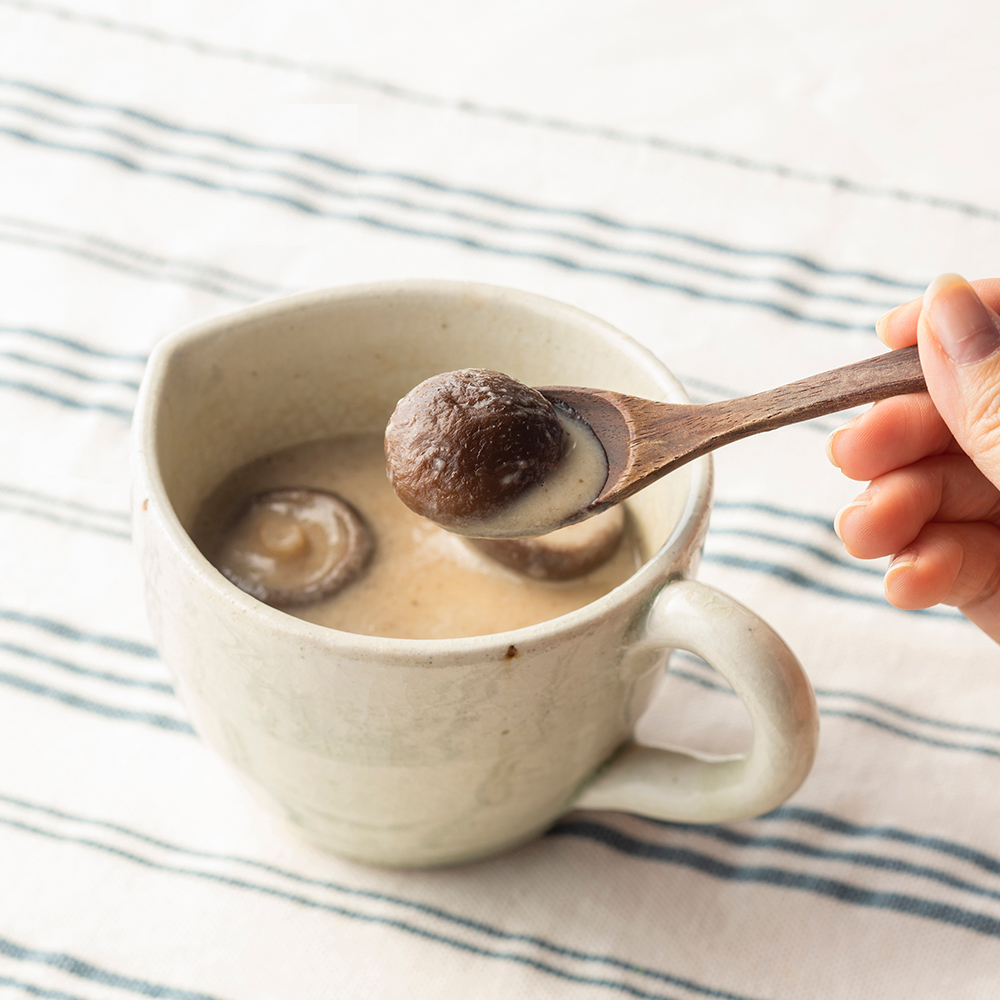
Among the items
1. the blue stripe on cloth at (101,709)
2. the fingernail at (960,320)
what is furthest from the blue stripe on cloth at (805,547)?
the blue stripe on cloth at (101,709)

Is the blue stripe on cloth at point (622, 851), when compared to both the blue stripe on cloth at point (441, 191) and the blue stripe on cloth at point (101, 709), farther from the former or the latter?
the blue stripe on cloth at point (441, 191)

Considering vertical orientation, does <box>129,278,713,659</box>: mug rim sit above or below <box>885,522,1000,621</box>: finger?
above

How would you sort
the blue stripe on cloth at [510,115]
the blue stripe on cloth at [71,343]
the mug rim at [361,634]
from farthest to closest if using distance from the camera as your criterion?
1. the blue stripe on cloth at [510,115]
2. the blue stripe on cloth at [71,343]
3. the mug rim at [361,634]

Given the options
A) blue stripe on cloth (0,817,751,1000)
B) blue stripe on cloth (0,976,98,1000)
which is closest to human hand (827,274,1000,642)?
blue stripe on cloth (0,817,751,1000)

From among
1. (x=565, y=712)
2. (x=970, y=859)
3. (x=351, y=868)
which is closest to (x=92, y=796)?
(x=351, y=868)

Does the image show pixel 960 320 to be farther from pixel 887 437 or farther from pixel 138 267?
pixel 138 267

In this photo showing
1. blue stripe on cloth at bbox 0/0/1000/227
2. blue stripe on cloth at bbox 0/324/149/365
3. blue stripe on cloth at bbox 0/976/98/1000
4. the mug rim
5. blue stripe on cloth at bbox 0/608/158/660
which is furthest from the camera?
blue stripe on cloth at bbox 0/0/1000/227

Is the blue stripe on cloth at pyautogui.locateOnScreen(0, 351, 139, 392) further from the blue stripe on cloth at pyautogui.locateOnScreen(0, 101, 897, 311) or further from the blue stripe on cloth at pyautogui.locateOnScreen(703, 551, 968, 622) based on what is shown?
the blue stripe on cloth at pyautogui.locateOnScreen(703, 551, 968, 622)
